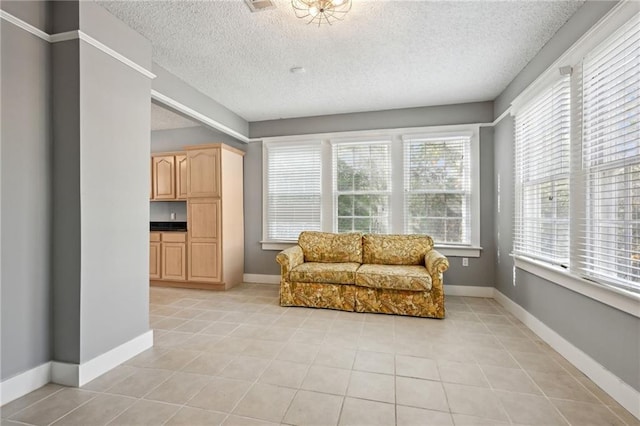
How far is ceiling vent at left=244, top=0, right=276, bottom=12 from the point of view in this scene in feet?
6.95

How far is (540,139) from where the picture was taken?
281 centimetres

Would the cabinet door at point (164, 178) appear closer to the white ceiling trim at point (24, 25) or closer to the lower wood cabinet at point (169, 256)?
the lower wood cabinet at point (169, 256)

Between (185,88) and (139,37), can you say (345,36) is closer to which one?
(139,37)

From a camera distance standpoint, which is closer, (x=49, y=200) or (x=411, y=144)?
(x=49, y=200)

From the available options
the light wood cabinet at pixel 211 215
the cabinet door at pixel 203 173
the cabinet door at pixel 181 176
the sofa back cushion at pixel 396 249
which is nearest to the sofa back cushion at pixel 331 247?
the sofa back cushion at pixel 396 249

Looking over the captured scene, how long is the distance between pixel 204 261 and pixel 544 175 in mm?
4368

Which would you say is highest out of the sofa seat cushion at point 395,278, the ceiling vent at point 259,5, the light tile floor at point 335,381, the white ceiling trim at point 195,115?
the ceiling vent at point 259,5

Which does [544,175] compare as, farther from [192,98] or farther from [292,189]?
[192,98]

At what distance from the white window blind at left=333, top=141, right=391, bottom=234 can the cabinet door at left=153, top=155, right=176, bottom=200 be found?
2730 mm

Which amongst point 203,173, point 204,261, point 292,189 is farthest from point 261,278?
point 203,173

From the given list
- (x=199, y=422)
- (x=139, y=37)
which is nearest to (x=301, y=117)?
(x=139, y=37)

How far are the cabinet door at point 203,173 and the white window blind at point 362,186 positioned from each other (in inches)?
71.3

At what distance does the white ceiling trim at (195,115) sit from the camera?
3033mm

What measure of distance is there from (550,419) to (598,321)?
80 centimetres
